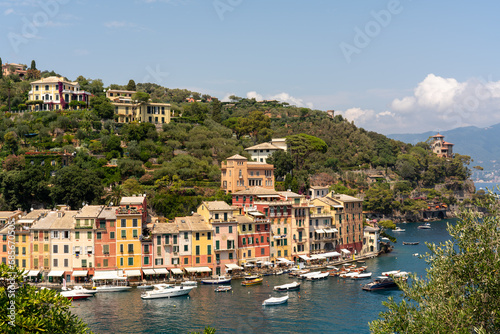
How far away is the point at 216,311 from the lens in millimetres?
52125

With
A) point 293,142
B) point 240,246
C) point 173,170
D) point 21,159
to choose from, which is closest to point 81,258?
point 240,246

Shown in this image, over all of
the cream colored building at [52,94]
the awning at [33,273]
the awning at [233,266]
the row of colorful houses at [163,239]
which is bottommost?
the awning at [233,266]

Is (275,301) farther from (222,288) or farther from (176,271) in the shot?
(176,271)

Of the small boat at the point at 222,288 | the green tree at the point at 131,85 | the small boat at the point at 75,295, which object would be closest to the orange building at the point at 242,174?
the small boat at the point at 222,288

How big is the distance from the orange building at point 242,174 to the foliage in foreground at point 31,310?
2695 inches

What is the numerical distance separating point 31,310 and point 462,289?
2106 cm

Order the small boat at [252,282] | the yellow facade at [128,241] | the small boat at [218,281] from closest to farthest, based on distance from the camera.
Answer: the small boat at [252,282], the small boat at [218,281], the yellow facade at [128,241]

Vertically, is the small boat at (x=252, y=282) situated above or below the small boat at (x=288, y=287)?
above

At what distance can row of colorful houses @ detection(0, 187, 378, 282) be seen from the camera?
208 ft

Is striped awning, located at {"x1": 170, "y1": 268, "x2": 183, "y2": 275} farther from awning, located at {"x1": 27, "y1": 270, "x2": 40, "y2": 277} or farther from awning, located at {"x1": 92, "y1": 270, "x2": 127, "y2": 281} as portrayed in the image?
awning, located at {"x1": 27, "y1": 270, "x2": 40, "y2": 277}

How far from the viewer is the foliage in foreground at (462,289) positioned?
70.3ft

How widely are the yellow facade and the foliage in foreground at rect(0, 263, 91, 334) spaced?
39.8m

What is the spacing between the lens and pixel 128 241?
6500cm

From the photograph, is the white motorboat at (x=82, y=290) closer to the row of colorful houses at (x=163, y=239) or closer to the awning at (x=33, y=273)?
the row of colorful houses at (x=163, y=239)
